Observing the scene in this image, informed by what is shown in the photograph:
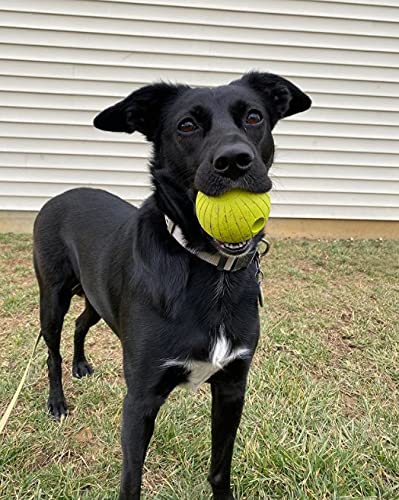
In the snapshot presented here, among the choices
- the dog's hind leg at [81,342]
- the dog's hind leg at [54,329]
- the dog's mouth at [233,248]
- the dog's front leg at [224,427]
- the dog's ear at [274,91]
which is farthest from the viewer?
the dog's hind leg at [81,342]

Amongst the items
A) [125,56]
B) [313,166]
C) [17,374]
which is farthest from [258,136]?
[313,166]

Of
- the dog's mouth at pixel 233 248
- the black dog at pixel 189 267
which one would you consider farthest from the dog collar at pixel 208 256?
the dog's mouth at pixel 233 248

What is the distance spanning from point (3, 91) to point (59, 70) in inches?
24.4

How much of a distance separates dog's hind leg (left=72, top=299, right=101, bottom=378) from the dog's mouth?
1.46 meters

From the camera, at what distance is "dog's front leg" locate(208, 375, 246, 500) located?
1.84 m

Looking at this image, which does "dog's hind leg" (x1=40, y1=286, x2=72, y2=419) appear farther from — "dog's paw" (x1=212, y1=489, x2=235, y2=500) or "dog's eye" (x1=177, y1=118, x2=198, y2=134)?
"dog's eye" (x1=177, y1=118, x2=198, y2=134)

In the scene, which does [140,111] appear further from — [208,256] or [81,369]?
[81,369]

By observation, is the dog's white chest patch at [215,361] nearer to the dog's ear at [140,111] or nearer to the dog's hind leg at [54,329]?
the dog's ear at [140,111]

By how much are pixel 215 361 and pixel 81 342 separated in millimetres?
1488

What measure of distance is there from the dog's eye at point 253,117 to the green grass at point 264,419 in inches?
55.9

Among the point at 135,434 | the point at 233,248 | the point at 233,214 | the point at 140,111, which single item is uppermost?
the point at 140,111

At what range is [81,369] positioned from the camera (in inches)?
115

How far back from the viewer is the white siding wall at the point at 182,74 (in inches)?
195

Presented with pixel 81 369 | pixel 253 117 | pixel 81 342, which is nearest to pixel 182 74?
pixel 81 342
